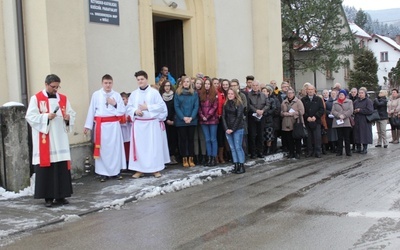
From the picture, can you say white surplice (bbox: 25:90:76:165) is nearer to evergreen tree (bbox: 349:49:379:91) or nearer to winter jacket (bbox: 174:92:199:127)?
winter jacket (bbox: 174:92:199:127)

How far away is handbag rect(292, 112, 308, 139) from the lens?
11.9 meters

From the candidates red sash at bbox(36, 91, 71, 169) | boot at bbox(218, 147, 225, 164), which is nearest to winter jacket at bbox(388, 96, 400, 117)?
boot at bbox(218, 147, 225, 164)

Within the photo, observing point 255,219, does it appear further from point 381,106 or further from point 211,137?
point 381,106

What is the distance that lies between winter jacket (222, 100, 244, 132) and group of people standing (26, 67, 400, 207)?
0.07ft

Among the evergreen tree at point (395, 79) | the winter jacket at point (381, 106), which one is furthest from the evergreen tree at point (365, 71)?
the winter jacket at point (381, 106)

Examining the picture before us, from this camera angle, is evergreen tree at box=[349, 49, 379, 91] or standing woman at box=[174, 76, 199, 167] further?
evergreen tree at box=[349, 49, 379, 91]

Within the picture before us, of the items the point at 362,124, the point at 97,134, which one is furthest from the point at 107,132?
the point at 362,124

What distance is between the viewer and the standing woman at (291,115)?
39.4ft

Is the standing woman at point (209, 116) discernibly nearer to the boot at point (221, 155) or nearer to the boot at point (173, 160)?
the boot at point (221, 155)

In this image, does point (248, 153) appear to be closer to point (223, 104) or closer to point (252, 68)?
point (223, 104)

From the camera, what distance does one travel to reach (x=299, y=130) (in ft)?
39.1

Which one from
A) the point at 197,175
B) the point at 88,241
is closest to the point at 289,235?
the point at 88,241

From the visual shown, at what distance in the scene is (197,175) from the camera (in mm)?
9453

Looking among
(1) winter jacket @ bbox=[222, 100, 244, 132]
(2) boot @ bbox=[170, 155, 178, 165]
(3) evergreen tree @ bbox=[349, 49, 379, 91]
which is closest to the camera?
(1) winter jacket @ bbox=[222, 100, 244, 132]
